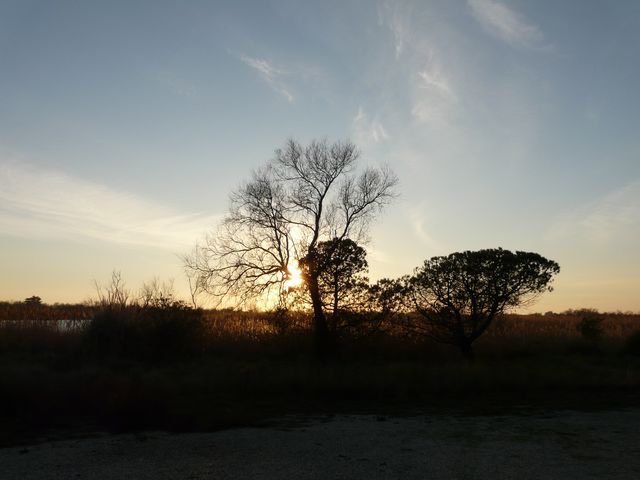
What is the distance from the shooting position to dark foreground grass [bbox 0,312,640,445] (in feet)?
48.3

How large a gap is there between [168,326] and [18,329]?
30.9 ft

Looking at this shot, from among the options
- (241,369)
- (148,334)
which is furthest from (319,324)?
(148,334)

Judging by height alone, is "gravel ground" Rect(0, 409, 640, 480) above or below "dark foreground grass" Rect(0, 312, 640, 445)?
below

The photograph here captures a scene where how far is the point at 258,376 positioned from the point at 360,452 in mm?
9686

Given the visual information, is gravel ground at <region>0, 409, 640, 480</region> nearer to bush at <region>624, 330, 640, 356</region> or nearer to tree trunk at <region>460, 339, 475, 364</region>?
tree trunk at <region>460, 339, 475, 364</region>

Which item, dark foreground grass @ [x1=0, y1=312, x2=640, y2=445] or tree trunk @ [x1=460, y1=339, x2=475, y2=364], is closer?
dark foreground grass @ [x1=0, y1=312, x2=640, y2=445]

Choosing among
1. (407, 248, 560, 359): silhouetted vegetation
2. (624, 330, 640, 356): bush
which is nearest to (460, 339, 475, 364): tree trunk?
(407, 248, 560, 359): silhouetted vegetation

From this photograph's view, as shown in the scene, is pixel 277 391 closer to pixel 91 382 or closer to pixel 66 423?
pixel 91 382

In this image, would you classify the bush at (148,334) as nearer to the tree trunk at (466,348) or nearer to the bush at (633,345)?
the tree trunk at (466,348)

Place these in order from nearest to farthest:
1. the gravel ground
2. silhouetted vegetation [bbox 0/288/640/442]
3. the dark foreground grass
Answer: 1. the gravel ground
2. the dark foreground grass
3. silhouetted vegetation [bbox 0/288/640/442]

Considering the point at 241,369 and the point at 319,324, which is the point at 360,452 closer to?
the point at 241,369

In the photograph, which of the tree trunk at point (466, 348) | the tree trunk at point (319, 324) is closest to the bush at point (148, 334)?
the tree trunk at point (319, 324)

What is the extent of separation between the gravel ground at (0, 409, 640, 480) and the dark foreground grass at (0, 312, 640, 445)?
1642 millimetres

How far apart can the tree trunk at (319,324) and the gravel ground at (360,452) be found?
1138 cm
